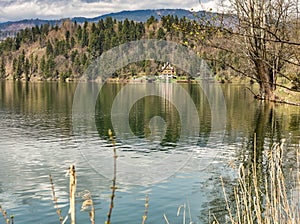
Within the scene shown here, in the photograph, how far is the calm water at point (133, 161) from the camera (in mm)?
13250

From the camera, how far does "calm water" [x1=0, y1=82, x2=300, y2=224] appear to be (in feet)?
43.5

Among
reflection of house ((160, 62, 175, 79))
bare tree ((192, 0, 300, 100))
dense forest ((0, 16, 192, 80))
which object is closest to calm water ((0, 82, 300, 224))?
bare tree ((192, 0, 300, 100))

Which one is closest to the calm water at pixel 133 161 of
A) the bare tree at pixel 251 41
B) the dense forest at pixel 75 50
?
the bare tree at pixel 251 41

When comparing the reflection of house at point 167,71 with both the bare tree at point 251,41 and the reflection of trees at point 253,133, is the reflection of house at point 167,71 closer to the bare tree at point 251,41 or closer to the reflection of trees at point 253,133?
the reflection of trees at point 253,133

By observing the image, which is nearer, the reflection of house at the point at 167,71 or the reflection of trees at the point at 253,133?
the reflection of trees at the point at 253,133

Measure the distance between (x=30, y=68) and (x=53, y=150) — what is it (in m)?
159

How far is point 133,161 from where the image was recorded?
62.3 ft

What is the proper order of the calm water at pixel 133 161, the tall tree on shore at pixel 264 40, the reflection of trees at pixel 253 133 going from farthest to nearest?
the reflection of trees at pixel 253 133 < the calm water at pixel 133 161 < the tall tree on shore at pixel 264 40

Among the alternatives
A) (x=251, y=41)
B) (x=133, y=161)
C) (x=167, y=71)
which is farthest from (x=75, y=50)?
(x=251, y=41)

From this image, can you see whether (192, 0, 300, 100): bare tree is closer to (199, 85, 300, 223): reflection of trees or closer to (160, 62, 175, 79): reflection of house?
(199, 85, 300, 223): reflection of trees

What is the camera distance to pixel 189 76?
355 feet

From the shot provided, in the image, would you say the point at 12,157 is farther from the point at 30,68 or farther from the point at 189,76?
the point at 30,68

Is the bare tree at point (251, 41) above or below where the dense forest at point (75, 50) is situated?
below

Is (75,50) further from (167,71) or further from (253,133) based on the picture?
(253,133)
